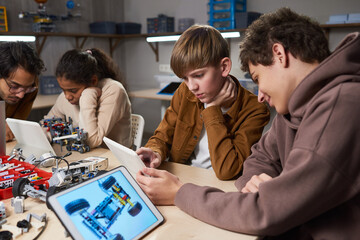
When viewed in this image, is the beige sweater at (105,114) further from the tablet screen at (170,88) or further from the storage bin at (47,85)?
the storage bin at (47,85)

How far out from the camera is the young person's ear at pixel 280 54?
2.93ft

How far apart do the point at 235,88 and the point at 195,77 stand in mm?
217

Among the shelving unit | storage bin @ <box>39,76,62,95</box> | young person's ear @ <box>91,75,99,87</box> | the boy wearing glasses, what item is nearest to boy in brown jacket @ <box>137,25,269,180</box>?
young person's ear @ <box>91,75,99,87</box>

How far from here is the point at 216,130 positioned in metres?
1.35

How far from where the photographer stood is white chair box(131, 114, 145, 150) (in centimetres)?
230

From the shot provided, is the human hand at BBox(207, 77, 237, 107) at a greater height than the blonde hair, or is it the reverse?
the blonde hair

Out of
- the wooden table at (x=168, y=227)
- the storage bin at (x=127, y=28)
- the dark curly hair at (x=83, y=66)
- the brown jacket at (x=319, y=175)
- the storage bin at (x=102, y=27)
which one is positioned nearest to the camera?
the brown jacket at (x=319, y=175)

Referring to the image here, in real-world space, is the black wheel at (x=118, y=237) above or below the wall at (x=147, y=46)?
below

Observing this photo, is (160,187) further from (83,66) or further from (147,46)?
(147,46)

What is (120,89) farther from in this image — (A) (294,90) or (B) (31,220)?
(A) (294,90)

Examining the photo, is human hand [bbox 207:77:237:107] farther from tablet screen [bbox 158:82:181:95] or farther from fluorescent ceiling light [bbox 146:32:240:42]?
tablet screen [bbox 158:82:181:95]

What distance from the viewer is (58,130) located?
1.71 metres

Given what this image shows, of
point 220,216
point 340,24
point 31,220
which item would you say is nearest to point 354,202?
point 220,216

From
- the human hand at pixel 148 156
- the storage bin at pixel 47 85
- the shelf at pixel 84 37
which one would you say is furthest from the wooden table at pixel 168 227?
the storage bin at pixel 47 85
